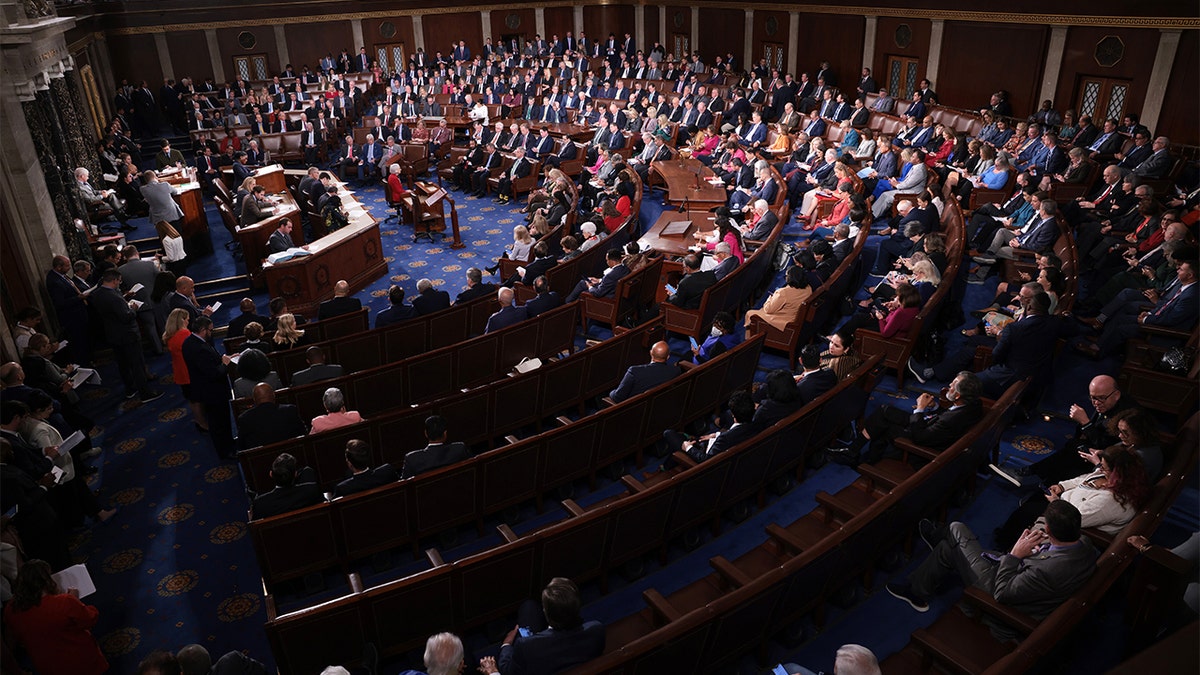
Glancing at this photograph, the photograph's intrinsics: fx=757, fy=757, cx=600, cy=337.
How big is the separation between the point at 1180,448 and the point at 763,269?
491 cm

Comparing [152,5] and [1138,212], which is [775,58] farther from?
[152,5]

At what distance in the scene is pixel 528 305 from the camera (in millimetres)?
7500

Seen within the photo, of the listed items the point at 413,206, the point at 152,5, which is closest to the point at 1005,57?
the point at 413,206

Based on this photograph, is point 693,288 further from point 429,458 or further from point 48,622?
point 48,622

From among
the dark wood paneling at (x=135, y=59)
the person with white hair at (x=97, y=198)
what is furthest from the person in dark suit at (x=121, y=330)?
the dark wood paneling at (x=135, y=59)

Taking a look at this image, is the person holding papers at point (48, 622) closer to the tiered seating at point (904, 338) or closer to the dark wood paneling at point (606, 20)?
the tiered seating at point (904, 338)

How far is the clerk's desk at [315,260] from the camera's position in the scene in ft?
30.8

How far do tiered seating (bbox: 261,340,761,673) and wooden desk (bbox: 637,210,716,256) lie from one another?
4242 millimetres

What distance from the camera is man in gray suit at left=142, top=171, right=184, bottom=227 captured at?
10938 millimetres

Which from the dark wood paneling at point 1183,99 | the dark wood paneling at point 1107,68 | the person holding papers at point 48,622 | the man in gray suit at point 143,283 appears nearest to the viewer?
the person holding papers at point 48,622

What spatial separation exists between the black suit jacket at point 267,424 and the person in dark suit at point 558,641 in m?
2.88

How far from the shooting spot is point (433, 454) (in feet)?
16.3

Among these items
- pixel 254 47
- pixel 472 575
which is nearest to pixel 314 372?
pixel 472 575

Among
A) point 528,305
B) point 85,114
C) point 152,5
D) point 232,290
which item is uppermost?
point 152,5
